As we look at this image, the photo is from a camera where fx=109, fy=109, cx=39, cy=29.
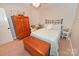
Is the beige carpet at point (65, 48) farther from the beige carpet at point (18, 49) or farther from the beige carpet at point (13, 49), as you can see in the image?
the beige carpet at point (13, 49)

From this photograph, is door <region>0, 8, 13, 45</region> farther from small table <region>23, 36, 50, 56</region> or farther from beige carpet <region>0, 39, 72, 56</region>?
small table <region>23, 36, 50, 56</region>

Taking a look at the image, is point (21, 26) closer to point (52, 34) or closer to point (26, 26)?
point (26, 26)

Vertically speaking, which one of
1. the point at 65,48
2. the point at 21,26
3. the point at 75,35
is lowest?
the point at 65,48

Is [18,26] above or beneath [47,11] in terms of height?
beneath

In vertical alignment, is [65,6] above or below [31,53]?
above

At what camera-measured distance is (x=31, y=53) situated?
94 centimetres

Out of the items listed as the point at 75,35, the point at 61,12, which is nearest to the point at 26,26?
the point at 61,12

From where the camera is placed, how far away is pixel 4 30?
0.95m

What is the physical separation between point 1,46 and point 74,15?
0.68 m

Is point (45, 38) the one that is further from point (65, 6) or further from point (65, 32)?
point (65, 6)

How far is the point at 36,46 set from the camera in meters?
0.93

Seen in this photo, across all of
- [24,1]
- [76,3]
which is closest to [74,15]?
[76,3]

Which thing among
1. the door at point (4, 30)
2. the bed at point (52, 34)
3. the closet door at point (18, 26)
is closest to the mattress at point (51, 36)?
the bed at point (52, 34)

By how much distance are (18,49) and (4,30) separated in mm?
207
